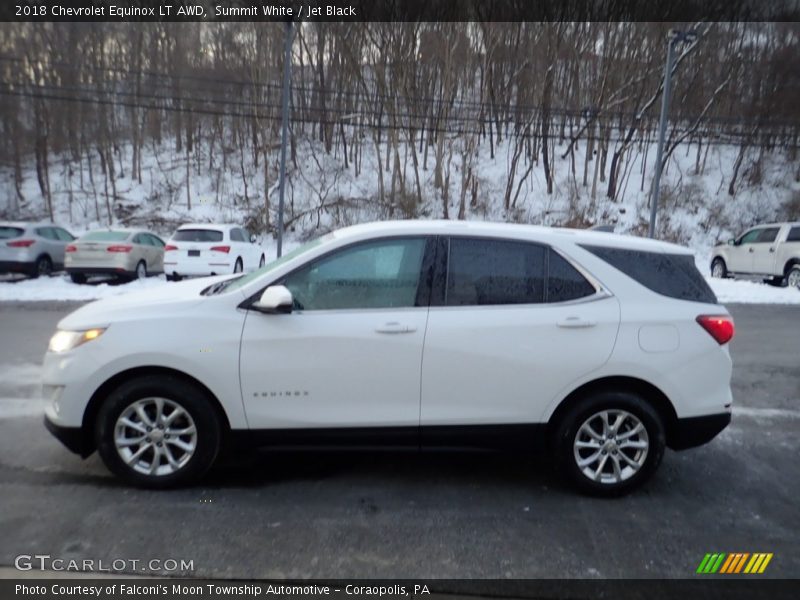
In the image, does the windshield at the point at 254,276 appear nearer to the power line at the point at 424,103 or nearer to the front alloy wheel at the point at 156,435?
the front alloy wheel at the point at 156,435

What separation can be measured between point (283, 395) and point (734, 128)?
37317 mm

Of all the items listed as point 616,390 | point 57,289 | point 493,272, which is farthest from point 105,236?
point 616,390

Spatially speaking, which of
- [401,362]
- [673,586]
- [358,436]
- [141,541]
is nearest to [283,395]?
[358,436]

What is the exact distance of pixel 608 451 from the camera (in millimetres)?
3713

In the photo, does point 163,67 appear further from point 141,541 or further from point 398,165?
point 141,541

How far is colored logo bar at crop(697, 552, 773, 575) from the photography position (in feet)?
9.89

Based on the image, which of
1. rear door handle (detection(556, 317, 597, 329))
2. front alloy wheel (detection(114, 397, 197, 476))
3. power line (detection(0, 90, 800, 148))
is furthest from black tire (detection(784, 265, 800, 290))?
front alloy wheel (detection(114, 397, 197, 476))

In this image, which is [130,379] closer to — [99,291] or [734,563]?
[734,563]

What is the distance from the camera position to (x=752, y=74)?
1259 inches

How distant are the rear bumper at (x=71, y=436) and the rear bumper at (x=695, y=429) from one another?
377cm

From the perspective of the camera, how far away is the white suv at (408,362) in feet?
11.8

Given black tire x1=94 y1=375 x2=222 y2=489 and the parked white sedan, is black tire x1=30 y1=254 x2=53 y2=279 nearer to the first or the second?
the parked white sedan

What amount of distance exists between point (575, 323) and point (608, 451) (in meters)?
0.84

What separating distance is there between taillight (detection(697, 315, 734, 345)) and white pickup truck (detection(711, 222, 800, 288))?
14.9 m
